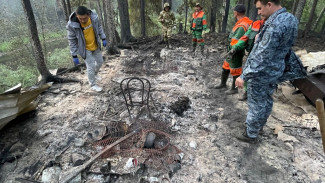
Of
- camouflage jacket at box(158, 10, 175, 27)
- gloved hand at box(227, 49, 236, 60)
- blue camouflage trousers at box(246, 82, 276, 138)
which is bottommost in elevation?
blue camouflage trousers at box(246, 82, 276, 138)

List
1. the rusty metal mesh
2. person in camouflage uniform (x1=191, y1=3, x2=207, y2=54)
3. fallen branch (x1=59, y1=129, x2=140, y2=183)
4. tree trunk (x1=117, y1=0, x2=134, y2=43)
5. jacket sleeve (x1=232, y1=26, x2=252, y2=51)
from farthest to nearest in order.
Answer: tree trunk (x1=117, y1=0, x2=134, y2=43) < person in camouflage uniform (x1=191, y1=3, x2=207, y2=54) < jacket sleeve (x1=232, y1=26, x2=252, y2=51) < the rusty metal mesh < fallen branch (x1=59, y1=129, x2=140, y2=183)

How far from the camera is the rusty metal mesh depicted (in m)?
3.06

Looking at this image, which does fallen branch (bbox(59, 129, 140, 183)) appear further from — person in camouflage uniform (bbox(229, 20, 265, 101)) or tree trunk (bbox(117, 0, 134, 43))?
tree trunk (bbox(117, 0, 134, 43))

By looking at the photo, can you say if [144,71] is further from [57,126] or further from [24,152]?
[24,152]

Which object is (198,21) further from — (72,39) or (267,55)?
(267,55)

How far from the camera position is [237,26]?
4.06 metres

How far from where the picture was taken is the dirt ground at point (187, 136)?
112 inches

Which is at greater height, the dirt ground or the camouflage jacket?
the camouflage jacket

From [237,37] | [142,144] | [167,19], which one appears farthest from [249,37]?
[167,19]

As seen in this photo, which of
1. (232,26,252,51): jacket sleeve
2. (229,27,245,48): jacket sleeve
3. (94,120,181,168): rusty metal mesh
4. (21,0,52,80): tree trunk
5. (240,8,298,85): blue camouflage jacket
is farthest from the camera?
(21,0,52,80): tree trunk

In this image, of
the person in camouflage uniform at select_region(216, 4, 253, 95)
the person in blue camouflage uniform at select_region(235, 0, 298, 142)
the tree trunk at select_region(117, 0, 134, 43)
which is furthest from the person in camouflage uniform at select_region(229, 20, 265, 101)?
the tree trunk at select_region(117, 0, 134, 43)

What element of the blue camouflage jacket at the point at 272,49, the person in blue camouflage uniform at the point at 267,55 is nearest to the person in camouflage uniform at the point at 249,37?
the person in blue camouflage uniform at the point at 267,55

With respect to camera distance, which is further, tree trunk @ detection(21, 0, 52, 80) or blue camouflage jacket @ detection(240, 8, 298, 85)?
tree trunk @ detection(21, 0, 52, 80)

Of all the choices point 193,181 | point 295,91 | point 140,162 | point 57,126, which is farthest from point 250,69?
point 57,126
